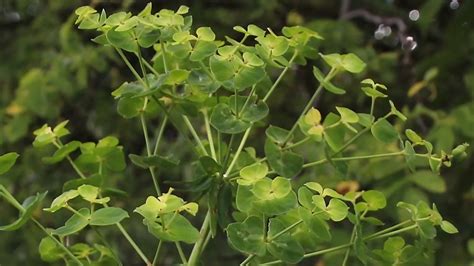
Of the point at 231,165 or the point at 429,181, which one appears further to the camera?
the point at 429,181

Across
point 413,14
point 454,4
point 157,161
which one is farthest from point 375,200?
point 413,14

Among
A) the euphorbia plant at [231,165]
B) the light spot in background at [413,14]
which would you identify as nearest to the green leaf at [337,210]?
the euphorbia plant at [231,165]

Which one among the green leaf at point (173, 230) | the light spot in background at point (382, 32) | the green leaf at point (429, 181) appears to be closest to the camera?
the green leaf at point (173, 230)

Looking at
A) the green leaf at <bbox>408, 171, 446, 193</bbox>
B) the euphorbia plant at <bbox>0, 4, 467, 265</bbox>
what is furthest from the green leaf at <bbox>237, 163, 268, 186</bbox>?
the green leaf at <bbox>408, 171, 446, 193</bbox>

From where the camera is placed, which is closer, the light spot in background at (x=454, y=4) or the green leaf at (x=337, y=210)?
the green leaf at (x=337, y=210)

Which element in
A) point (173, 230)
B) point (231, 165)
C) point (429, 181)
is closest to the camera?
point (173, 230)

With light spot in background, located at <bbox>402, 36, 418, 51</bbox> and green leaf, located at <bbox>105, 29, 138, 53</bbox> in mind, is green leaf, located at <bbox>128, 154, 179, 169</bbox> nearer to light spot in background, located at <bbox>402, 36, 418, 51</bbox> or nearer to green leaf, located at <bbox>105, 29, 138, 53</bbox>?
green leaf, located at <bbox>105, 29, 138, 53</bbox>

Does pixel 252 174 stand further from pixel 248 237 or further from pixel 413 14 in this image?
pixel 413 14

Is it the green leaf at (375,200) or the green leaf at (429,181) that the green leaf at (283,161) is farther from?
the green leaf at (429,181)
